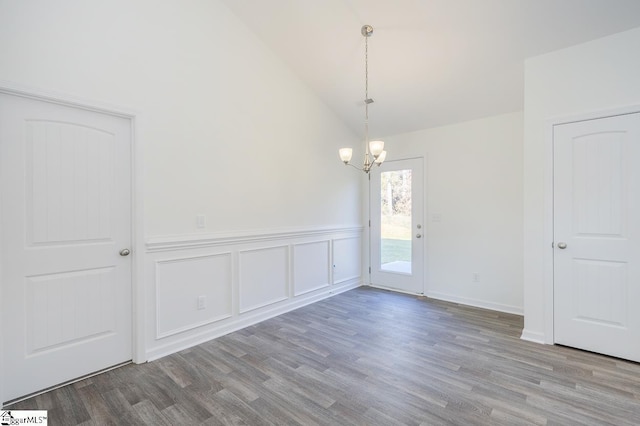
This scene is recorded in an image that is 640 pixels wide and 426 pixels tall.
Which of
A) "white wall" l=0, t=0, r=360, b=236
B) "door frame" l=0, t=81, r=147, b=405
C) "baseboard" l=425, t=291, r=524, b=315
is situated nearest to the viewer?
"white wall" l=0, t=0, r=360, b=236

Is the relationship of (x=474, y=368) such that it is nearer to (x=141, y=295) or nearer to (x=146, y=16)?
(x=141, y=295)

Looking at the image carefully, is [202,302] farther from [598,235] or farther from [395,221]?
[598,235]

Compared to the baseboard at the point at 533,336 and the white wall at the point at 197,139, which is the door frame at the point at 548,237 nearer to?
the baseboard at the point at 533,336

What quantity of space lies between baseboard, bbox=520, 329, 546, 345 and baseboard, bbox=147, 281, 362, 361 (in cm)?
247

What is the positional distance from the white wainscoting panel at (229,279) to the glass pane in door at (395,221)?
882mm

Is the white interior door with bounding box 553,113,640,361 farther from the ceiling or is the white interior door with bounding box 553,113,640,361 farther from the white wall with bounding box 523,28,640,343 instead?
the ceiling

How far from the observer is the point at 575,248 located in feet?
9.75

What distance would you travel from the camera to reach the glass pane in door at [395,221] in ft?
15.9

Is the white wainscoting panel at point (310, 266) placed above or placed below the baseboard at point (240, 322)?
above

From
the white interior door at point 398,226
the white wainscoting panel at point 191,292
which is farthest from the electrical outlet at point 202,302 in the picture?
the white interior door at point 398,226

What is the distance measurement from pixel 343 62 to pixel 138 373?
12.6 feet

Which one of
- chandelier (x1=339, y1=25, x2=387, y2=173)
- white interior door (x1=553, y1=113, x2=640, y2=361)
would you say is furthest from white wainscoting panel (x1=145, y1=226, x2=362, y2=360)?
white interior door (x1=553, y1=113, x2=640, y2=361)

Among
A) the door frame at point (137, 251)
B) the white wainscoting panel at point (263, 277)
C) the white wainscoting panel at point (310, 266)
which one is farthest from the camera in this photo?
the white wainscoting panel at point (310, 266)

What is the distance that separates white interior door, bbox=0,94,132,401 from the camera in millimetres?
2168
